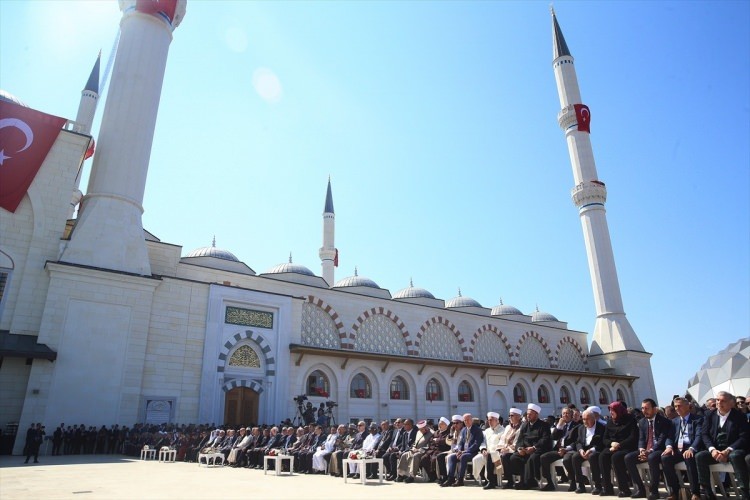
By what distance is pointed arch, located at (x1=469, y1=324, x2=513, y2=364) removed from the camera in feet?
71.7

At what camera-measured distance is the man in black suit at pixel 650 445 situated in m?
4.47

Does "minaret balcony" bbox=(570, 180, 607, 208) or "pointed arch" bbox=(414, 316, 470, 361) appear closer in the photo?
"pointed arch" bbox=(414, 316, 470, 361)

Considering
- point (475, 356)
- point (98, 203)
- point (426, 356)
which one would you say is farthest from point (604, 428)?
point (475, 356)

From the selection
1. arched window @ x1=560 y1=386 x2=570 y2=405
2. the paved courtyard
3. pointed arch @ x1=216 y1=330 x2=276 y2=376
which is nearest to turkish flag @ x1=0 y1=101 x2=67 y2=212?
pointed arch @ x1=216 y1=330 x2=276 y2=376

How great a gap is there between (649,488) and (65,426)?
1169cm

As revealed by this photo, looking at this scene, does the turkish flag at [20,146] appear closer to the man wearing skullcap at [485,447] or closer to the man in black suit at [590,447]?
the man wearing skullcap at [485,447]

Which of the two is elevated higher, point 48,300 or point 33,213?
point 33,213

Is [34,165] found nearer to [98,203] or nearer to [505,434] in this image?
[98,203]

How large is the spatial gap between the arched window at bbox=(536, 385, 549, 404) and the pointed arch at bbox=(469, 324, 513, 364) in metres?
2.04

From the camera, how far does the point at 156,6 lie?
15.4 m

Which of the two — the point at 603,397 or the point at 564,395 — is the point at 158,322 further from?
the point at 603,397

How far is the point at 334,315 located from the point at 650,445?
46.3 feet

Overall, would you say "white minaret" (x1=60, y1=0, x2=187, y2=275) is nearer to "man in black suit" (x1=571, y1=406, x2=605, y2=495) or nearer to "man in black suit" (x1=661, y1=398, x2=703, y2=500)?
"man in black suit" (x1=571, y1=406, x2=605, y2=495)

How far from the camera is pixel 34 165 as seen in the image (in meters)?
12.1
